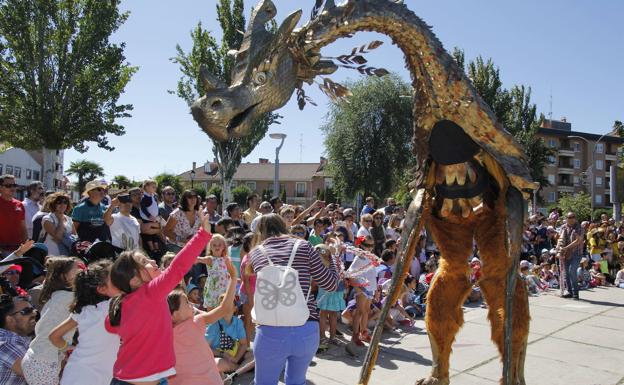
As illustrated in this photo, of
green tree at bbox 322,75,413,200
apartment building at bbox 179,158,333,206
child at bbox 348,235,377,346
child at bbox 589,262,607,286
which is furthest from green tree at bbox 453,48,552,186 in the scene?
apartment building at bbox 179,158,333,206

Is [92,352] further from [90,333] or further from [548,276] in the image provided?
[548,276]

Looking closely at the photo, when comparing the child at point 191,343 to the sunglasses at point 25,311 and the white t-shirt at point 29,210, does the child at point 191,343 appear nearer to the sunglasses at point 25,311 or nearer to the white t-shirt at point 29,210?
the sunglasses at point 25,311

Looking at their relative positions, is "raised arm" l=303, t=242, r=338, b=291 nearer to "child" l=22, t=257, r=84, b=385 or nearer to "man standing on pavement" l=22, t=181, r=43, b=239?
"child" l=22, t=257, r=84, b=385

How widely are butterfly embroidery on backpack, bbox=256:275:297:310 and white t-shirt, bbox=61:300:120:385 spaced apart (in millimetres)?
1003

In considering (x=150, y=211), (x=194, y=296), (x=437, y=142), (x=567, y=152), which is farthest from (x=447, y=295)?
(x=567, y=152)

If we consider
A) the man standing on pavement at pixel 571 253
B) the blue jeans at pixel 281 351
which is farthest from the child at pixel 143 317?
the man standing on pavement at pixel 571 253

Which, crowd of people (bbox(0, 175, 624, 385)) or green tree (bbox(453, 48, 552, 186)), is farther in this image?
green tree (bbox(453, 48, 552, 186))

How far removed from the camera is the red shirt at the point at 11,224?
16.8ft

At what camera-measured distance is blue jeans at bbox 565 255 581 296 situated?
8.80 meters

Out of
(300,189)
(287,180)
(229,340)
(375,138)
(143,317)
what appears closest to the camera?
(143,317)

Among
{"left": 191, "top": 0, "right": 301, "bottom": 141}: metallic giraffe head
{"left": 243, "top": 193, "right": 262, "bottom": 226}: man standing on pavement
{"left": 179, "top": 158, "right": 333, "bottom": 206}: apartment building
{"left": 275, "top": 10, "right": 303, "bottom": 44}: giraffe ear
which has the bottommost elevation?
{"left": 243, "top": 193, "right": 262, "bottom": 226}: man standing on pavement

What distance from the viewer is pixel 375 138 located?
85.8 feet

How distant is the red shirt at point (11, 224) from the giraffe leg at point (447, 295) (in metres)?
4.42

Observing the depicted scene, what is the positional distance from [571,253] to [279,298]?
26.0ft
